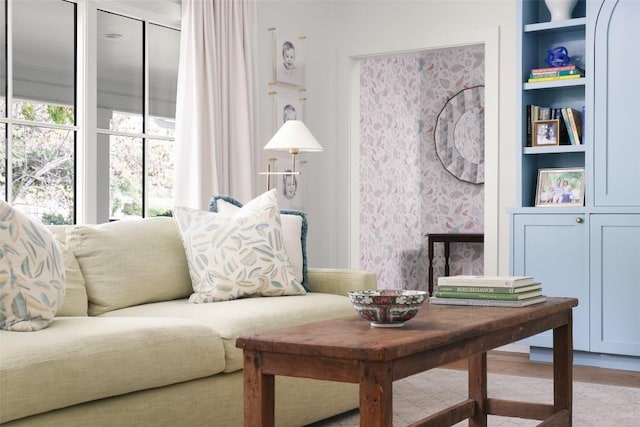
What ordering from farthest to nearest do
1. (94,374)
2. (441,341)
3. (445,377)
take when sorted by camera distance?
(445,377) → (94,374) → (441,341)

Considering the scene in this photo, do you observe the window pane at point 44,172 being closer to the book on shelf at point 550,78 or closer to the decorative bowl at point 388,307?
the decorative bowl at point 388,307

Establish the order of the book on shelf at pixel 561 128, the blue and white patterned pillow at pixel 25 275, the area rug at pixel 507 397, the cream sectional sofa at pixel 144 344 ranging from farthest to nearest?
the book on shelf at pixel 561 128 < the area rug at pixel 507 397 < the blue and white patterned pillow at pixel 25 275 < the cream sectional sofa at pixel 144 344

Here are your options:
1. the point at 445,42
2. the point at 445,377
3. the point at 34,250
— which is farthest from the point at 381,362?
the point at 445,42

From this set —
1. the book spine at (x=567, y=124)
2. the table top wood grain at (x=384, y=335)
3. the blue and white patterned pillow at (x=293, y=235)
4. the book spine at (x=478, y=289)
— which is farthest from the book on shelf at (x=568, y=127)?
the table top wood grain at (x=384, y=335)

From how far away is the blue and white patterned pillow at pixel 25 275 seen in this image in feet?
8.28

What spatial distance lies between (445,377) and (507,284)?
1.66m

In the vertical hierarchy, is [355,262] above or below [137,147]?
below

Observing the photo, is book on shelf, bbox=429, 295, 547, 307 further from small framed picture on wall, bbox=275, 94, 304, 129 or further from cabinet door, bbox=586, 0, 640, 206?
small framed picture on wall, bbox=275, 94, 304, 129

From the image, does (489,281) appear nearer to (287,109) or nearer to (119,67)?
(119,67)

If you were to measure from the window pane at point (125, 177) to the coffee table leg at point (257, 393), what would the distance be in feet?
8.17

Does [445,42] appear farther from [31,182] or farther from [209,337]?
[209,337]

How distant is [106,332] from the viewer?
2.50 metres

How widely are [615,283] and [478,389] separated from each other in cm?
182

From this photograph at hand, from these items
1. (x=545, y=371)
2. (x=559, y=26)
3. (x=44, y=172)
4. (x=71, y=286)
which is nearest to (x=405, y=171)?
(x=559, y=26)
